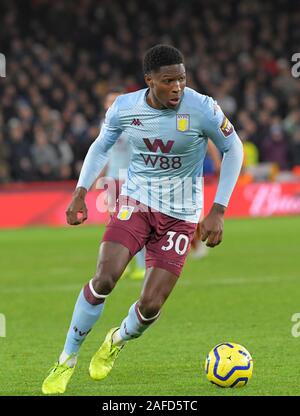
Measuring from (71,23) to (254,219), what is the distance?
824 cm

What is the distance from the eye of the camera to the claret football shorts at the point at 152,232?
719cm

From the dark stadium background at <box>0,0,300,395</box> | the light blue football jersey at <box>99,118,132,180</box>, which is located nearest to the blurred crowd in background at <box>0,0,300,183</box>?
the dark stadium background at <box>0,0,300,395</box>

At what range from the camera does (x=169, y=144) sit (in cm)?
723

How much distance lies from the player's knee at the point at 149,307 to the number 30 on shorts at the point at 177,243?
391 mm

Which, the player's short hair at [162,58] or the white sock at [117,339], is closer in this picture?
the player's short hair at [162,58]

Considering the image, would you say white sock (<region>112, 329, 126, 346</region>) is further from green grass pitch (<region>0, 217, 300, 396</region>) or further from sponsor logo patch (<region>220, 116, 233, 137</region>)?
sponsor logo patch (<region>220, 116, 233, 137</region>)

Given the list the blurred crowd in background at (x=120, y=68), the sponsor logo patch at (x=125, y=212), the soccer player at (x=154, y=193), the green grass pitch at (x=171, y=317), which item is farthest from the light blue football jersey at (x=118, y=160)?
the blurred crowd in background at (x=120, y=68)

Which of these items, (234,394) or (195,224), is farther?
(195,224)

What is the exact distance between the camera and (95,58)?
26.4 m

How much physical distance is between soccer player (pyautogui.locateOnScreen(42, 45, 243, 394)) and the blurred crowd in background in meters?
14.0

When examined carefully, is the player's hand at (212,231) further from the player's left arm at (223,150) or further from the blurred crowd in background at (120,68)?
the blurred crowd in background at (120,68)

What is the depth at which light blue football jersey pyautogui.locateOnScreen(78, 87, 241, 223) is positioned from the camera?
7.21 metres
